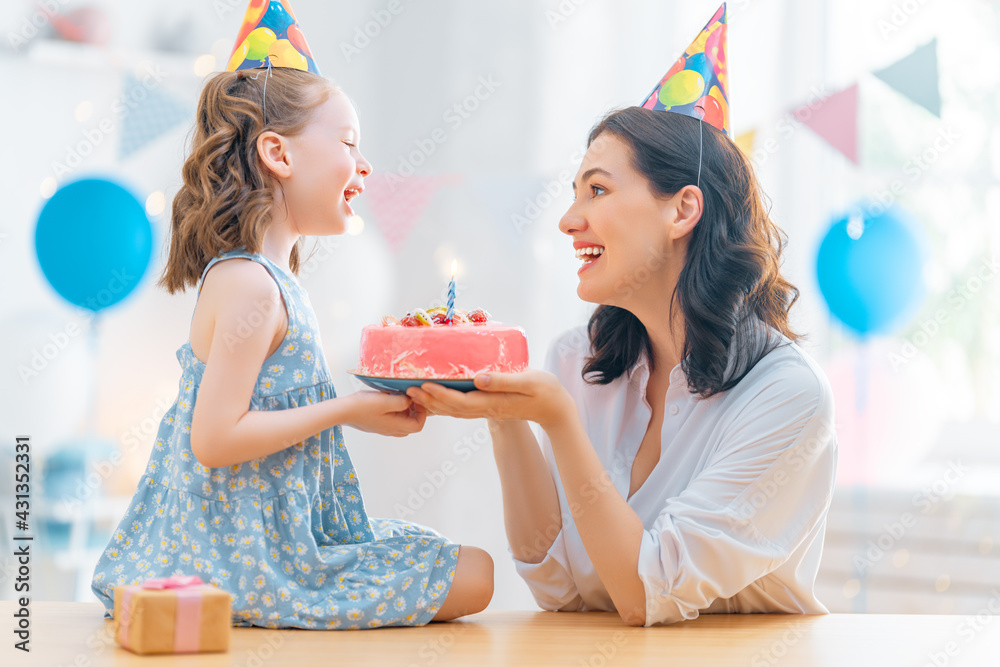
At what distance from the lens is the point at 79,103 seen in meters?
2.52

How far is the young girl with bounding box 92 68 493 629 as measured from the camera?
1.12 m

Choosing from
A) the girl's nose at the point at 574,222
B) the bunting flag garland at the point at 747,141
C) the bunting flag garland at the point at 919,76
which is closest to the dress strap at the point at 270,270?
the girl's nose at the point at 574,222

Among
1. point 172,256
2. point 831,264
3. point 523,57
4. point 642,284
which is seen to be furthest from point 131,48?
point 831,264

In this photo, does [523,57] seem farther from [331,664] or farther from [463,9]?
[331,664]

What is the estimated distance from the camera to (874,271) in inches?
90.1

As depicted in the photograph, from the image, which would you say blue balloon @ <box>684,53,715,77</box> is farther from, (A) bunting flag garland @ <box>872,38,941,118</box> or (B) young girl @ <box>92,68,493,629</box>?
(A) bunting flag garland @ <box>872,38,941,118</box>

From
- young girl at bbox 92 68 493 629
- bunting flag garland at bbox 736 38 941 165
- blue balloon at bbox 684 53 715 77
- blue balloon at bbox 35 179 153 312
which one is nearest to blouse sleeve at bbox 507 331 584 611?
young girl at bbox 92 68 493 629

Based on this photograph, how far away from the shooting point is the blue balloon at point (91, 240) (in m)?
2.15

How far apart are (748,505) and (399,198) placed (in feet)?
5.01

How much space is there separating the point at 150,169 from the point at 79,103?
0.27 metres

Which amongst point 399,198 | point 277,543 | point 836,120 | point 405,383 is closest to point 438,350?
point 405,383

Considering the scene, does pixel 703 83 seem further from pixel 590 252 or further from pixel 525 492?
pixel 525 492

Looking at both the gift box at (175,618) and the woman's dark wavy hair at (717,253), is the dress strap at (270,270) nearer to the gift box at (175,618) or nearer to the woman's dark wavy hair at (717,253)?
the gift box at (175,618)

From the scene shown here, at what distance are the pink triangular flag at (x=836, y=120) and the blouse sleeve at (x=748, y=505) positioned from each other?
135cm
